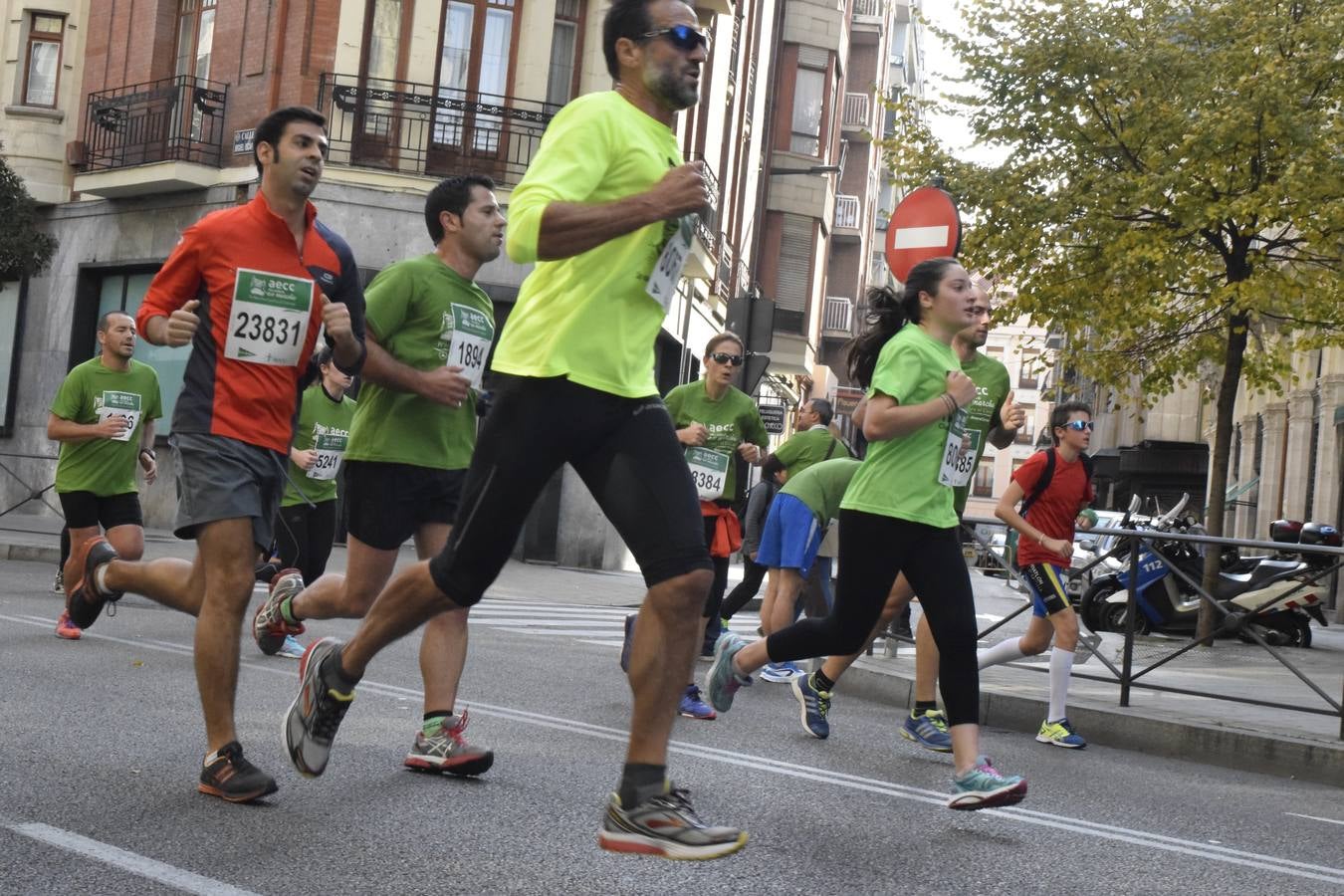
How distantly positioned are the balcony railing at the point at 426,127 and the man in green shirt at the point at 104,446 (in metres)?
14.0

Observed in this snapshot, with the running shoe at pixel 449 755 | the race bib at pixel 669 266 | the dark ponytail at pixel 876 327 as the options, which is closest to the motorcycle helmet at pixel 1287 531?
the dark ponytail at pixel 876 327

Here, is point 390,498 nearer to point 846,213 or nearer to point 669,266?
point 669,266

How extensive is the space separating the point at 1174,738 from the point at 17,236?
60.6 feet

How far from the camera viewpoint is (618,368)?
13.9ft

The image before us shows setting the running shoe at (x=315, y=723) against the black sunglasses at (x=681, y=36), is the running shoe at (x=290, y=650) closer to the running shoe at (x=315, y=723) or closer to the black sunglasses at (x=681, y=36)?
the running shoe at (x=315, y=723)

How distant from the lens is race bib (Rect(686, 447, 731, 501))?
952 centimetres

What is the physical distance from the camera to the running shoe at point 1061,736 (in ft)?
28.8

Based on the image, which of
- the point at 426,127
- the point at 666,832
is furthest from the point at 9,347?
the point at 666,832

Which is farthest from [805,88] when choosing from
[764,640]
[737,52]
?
[764,640]

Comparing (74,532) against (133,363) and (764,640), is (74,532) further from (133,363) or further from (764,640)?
(764,640)

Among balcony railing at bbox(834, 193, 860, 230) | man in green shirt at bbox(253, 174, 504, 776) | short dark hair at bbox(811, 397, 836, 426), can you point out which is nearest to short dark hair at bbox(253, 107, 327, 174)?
man in green shirt at bbox(253, 174, 504, 776)

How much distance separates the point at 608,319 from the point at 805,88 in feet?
120

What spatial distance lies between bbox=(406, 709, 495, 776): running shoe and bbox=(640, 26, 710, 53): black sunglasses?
2.34 meters

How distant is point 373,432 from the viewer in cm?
590
